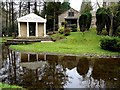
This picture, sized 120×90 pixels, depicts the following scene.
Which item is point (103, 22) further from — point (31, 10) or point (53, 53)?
point (31, 10)

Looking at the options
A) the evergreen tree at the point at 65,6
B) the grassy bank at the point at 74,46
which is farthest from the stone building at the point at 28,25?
the evergreen tree at the point at 65,6

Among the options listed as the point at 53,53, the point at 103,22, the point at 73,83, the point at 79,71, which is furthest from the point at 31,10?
the point at 73,83

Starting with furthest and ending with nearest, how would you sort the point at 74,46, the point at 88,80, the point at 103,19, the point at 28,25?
1. the point at 28,25
2. the point at 103,19
3. the point at 74,46
4. the point at 88,80

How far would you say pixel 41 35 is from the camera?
29.6 meters

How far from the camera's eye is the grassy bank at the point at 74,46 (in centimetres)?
1657

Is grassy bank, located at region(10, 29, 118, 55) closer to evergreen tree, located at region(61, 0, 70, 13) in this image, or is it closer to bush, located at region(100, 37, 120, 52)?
bush, located at region(100, 37, 120, 52)

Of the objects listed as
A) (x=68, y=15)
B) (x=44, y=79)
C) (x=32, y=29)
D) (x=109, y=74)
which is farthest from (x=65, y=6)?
(x=44, y=79)

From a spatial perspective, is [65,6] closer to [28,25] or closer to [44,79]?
[28,25]

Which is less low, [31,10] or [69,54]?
[31,10]

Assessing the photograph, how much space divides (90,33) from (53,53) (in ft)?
30.9

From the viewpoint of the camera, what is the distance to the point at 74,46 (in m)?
19.4

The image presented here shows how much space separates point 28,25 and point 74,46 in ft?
36.7

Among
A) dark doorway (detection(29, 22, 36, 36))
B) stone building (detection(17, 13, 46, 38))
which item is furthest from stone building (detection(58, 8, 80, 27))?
stone building (detection(17, 13, 46, 38))

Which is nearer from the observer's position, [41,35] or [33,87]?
[33,87]
